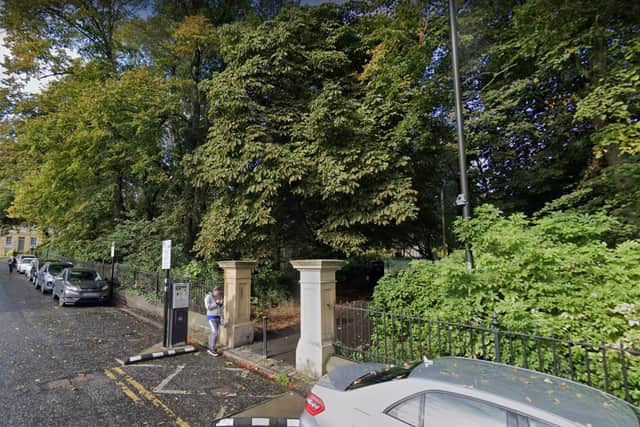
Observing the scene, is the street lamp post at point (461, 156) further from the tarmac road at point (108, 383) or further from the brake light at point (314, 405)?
the tarmac road at point (108, 383)

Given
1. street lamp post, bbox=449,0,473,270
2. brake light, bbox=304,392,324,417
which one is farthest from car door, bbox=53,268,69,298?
street lamp post, bbox=449,0,473,270

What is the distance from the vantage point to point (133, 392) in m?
5.68

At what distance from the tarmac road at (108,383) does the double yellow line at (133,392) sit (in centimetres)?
1

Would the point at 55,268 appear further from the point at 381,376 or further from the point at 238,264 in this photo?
the point at 381,376

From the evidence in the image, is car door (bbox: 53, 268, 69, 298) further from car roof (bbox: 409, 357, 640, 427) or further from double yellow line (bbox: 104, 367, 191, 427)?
car roof (bbox: 409, 357, 640, 427)

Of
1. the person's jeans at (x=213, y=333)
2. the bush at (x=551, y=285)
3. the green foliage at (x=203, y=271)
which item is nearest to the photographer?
the bush at (x=551, y=285)

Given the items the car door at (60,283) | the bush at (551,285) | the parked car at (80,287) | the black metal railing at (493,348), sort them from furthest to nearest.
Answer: the car door at (60,283), the parked car at (80,287), the bush at (551,285), the black metal railing at (493,348)

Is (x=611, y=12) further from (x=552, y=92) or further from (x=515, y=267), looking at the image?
(x=515, y=267)

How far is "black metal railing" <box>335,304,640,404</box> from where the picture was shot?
3.72 meters

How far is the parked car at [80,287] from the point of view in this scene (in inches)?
542

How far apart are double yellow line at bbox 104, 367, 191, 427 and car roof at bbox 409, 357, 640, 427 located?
394 cm

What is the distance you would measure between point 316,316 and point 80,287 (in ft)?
42.2

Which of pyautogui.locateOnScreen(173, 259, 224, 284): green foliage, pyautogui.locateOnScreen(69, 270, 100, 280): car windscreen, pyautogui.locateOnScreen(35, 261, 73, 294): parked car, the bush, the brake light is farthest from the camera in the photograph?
pyautogui.locateOnScreen(35, 261, 73, 294): parked car

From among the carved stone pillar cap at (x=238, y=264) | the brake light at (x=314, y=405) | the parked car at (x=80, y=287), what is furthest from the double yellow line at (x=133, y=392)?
the parked car at (x=80, y=287)
